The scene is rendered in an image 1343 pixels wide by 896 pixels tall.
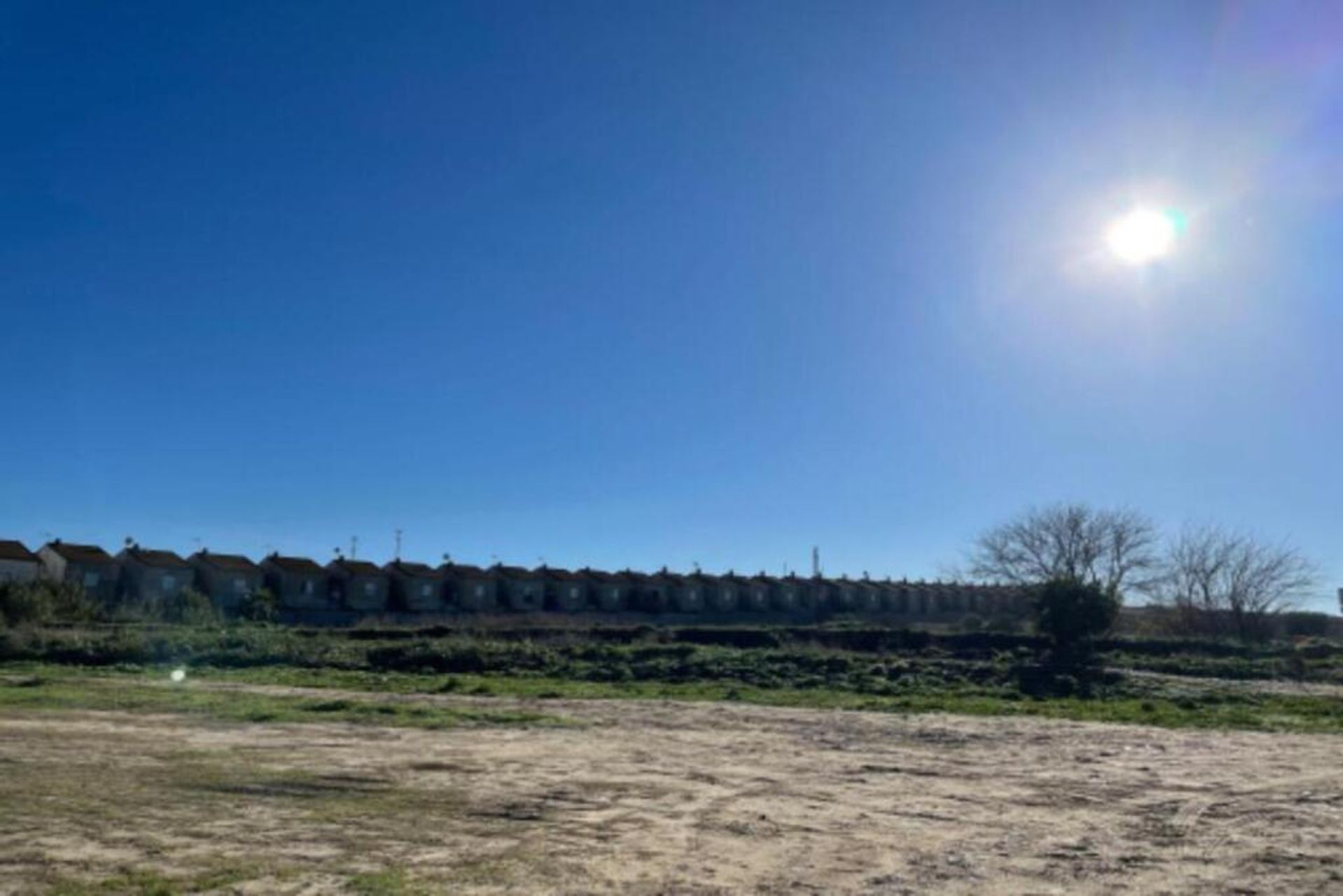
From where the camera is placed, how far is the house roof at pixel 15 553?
6312cm

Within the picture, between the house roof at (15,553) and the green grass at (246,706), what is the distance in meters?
48.7

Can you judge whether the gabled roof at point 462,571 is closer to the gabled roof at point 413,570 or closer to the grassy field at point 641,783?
the gabled roof at point 413,570

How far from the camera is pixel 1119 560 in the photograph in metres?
61.4

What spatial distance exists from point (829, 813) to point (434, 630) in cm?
3592

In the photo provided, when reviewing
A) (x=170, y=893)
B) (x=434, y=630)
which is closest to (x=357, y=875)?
(x=170, y=893)

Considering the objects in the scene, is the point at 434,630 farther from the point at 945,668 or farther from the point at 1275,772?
the point at 1275,772

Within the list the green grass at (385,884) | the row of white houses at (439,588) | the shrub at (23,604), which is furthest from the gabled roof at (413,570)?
the green grass at (385,884)

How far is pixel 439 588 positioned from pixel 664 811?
233 ft

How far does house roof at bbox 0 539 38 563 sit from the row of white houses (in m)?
0.08

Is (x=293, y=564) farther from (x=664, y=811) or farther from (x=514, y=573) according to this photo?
(x=664, y=811)

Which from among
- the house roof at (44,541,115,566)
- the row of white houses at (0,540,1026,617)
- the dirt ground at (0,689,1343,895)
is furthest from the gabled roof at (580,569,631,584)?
the dirt ground at (0,689,1343,895)

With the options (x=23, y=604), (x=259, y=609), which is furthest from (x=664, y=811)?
(x=259, y=609)

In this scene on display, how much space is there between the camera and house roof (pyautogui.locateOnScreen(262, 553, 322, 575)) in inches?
2830

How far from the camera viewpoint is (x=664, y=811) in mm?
9227
